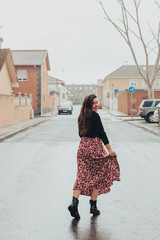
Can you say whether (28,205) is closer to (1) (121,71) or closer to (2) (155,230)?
(2) (155,230)

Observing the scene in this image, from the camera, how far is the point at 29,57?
4484cm

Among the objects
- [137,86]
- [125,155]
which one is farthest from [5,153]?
[137,86]

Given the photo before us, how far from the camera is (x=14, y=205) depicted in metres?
5.55

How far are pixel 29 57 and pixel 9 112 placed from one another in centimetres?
2179

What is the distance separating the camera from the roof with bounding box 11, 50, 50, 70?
4341 cm

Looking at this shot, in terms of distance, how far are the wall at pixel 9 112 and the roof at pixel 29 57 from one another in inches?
562

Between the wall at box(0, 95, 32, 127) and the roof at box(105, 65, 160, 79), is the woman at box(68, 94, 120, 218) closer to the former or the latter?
the wall at box(0, 95, 32, 127)

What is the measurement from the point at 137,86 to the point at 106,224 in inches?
2784

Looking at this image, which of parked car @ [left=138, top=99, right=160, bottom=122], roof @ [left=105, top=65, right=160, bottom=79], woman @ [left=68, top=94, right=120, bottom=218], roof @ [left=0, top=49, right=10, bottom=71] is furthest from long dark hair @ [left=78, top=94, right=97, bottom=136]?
roof @ [left=105, top=65, right=160, bottom=79]

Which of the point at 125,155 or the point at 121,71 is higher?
the point at 121,71

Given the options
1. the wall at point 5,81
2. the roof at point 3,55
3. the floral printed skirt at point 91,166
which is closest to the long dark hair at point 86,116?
the floral printed skirt at point 91,166

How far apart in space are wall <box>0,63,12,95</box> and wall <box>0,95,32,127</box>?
2.05 metres

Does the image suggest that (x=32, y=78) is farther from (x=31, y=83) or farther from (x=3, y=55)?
(x=3, y=55)

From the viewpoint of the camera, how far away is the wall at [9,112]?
873 inches
